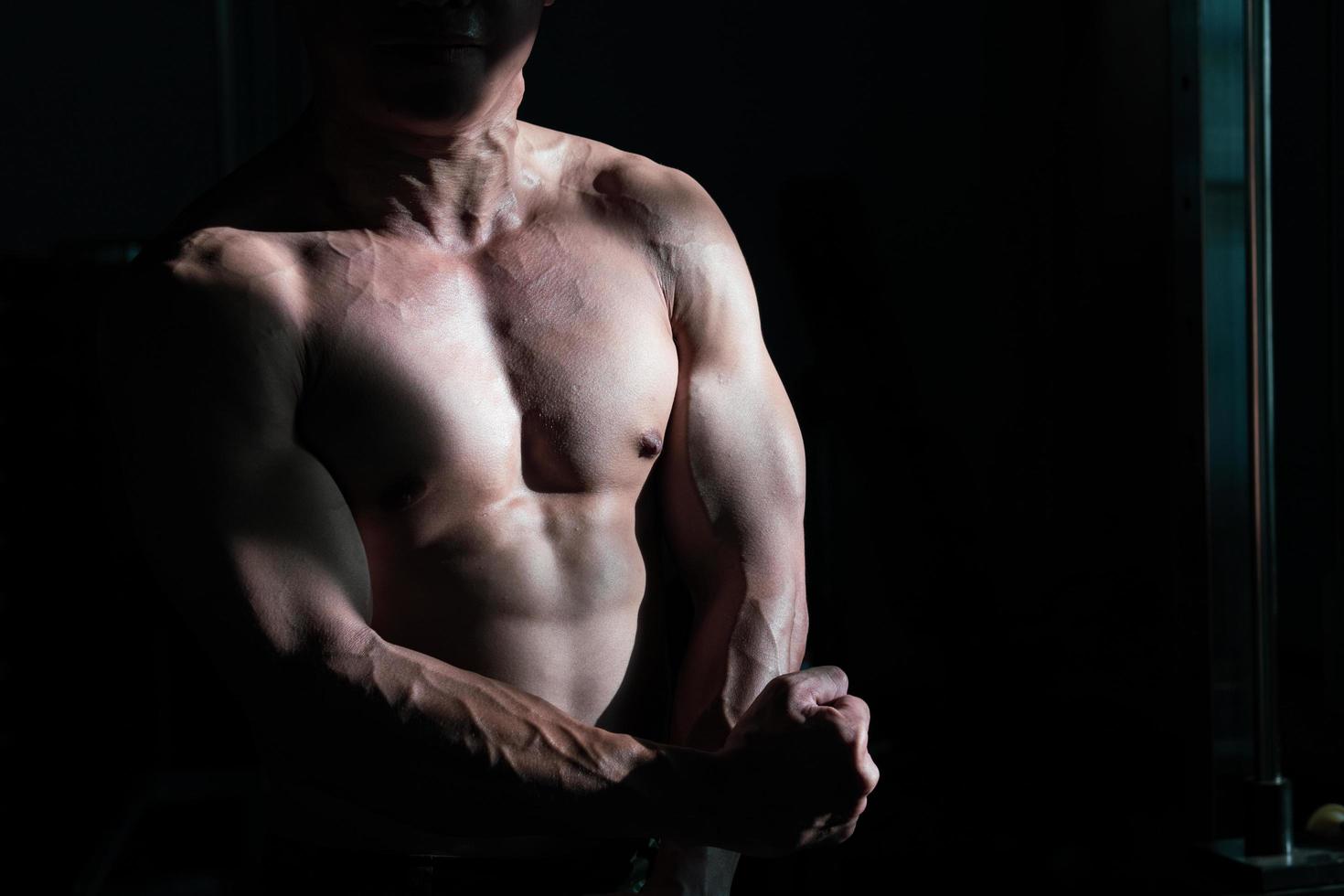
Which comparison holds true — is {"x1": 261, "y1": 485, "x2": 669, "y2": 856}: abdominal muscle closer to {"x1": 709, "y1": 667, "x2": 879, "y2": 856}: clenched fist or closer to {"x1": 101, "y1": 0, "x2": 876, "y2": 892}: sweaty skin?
{"x1": 101, "y1": 0, "x2": 876, "y2": 892}: sweaty skin

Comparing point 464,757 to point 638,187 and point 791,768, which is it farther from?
point 638,187

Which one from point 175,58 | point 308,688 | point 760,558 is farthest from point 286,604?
point 175,58

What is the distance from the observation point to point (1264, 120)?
1659 millimetres

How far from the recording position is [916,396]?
7.83 feet

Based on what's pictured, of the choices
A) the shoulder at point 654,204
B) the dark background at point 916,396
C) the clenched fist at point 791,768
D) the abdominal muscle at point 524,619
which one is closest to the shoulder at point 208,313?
the abdominal muscle at point 524,619

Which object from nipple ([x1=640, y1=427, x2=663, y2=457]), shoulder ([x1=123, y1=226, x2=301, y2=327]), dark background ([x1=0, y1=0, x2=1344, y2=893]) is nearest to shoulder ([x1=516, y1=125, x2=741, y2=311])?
nipple ([x1=640, y1=427, x2=663, y2=457])

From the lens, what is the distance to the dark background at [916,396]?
5.61ft

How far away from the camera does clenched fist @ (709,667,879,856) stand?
777 millimetres

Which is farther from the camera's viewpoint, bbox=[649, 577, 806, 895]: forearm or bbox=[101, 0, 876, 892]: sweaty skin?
bbox=[649, 577, 806, 895]: forearm

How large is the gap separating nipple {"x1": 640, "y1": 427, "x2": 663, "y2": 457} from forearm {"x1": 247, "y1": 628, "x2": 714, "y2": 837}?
0.18 metres

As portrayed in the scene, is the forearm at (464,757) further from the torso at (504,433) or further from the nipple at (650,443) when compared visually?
the nipple at (650,443)

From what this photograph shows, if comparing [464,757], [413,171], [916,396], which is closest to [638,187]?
[413,171]

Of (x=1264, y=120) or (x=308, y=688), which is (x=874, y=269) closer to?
(x=1264, y=120)

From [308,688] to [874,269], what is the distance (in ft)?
5.73
